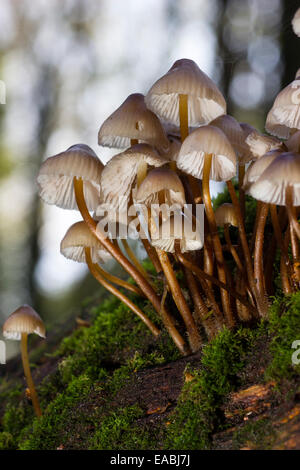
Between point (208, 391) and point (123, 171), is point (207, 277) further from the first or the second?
point (123, 171)

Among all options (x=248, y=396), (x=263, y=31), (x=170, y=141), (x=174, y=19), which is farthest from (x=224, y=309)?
(x=174, y=19)

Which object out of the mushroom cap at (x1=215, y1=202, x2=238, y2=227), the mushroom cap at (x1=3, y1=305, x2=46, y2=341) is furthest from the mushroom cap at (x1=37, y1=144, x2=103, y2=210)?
the mushroom cap at (x1=3, y1=305, x2=46, y2=341)

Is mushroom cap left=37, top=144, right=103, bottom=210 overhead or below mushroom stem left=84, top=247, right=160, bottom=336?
overhead

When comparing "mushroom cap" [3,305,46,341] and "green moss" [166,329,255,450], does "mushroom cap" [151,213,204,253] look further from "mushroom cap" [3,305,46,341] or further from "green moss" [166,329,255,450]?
"mushroom cap" [3,305,46,341]

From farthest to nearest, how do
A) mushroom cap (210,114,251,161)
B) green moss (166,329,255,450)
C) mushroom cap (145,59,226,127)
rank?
mushroom cap (210,114,251,161) → mushroom cap (145,59,226,127) → green moss (166,329,255,450)

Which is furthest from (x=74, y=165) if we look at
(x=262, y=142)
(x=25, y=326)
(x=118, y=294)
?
(x=25, y=326)

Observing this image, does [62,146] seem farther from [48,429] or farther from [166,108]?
[48,429]
